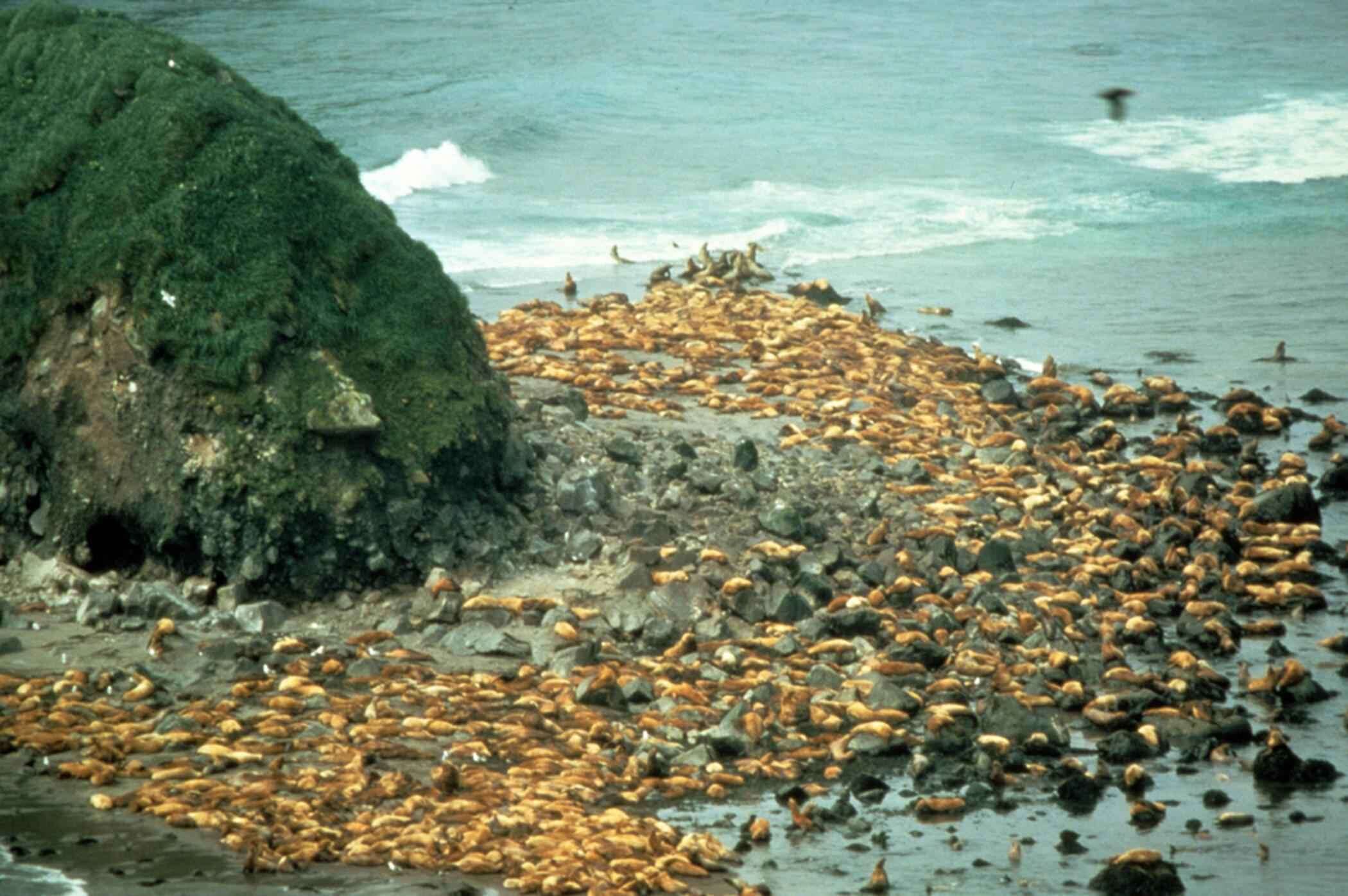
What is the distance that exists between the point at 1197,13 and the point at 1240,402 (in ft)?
132

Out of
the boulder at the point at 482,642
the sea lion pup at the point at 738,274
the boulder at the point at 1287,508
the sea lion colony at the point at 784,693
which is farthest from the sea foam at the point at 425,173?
the boulder at the point at 482,642

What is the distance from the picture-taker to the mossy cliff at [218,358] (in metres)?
9.66

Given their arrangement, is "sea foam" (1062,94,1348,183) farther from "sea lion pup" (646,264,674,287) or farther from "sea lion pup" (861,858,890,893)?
"sea lion pup" (861,858,890,893)

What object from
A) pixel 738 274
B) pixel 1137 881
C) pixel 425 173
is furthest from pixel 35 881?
pixel 425 173

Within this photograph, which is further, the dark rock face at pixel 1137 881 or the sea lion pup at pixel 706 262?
the sea lion pup at pixel 706 262

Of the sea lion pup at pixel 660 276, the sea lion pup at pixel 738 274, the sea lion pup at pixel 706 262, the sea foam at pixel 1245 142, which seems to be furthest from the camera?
the sea foam at pixel 1245 142

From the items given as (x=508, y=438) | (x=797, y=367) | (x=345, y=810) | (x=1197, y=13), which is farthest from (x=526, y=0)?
(x=345, y=810)

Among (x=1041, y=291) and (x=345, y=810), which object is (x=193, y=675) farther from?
(x=1041, y=291)

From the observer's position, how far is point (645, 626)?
9.28 metres

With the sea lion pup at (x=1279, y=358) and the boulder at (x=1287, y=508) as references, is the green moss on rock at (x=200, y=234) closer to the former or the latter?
the boulder at (x=1287, y=508)

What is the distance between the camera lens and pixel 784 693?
8.57m

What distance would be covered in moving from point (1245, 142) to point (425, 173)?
629 inches

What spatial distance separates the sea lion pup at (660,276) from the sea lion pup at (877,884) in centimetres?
1139

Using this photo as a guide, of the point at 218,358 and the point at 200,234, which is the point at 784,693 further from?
the point at 200,234
